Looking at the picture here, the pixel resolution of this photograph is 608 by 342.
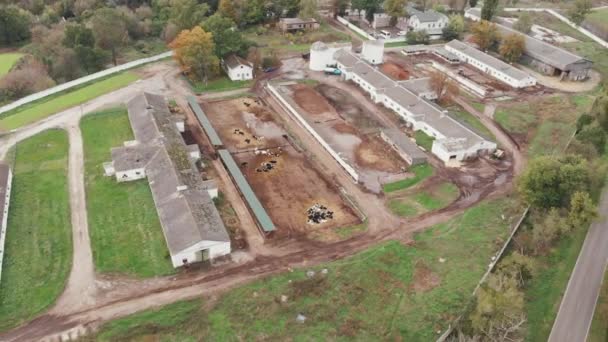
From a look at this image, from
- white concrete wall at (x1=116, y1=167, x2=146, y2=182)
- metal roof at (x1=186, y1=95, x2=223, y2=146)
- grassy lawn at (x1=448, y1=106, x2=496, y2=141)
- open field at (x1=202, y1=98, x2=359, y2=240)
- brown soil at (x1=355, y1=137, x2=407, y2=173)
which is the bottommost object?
grassy lawn at (x1=448, y1=106, x2=496, y2=141)

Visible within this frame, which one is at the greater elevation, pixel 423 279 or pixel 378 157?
pixel 423 279

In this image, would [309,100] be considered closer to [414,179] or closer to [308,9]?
[414,179]

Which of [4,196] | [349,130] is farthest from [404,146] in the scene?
[4,196]

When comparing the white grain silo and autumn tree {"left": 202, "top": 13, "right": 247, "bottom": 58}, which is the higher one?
autumn tree {"left": 202, "top": 13, "right": 247, "bottom": 58}

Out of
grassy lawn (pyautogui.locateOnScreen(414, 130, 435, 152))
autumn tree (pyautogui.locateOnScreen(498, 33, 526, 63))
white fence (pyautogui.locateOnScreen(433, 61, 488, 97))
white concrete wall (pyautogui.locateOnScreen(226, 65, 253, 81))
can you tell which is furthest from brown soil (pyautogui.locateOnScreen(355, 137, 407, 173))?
autumn tree (pyautogui.locateOnScreen(498, 33, 526, 63))

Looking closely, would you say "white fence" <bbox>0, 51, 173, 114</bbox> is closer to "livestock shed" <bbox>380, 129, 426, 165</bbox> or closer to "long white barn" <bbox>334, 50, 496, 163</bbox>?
"long white barn" <bbox>334, 50, 496, 163</bbox>

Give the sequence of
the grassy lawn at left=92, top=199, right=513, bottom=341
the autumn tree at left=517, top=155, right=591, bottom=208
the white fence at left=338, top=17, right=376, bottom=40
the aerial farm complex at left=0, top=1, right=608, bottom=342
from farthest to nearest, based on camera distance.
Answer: the white fence at left=338, top=17, right=376, bottom=40, the autumn tree at left=517, top=155, right=591, bottom=208, the aerial farm complex at left=0, top=1, right=608, bottom=342, the grassy lawn at left=92, top=199, right=513, bottom=341

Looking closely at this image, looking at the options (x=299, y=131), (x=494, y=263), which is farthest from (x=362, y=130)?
(x=494, y=263)

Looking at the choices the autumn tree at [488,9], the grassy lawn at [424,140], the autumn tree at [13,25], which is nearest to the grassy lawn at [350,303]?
the grassy lawn at [424,140]
